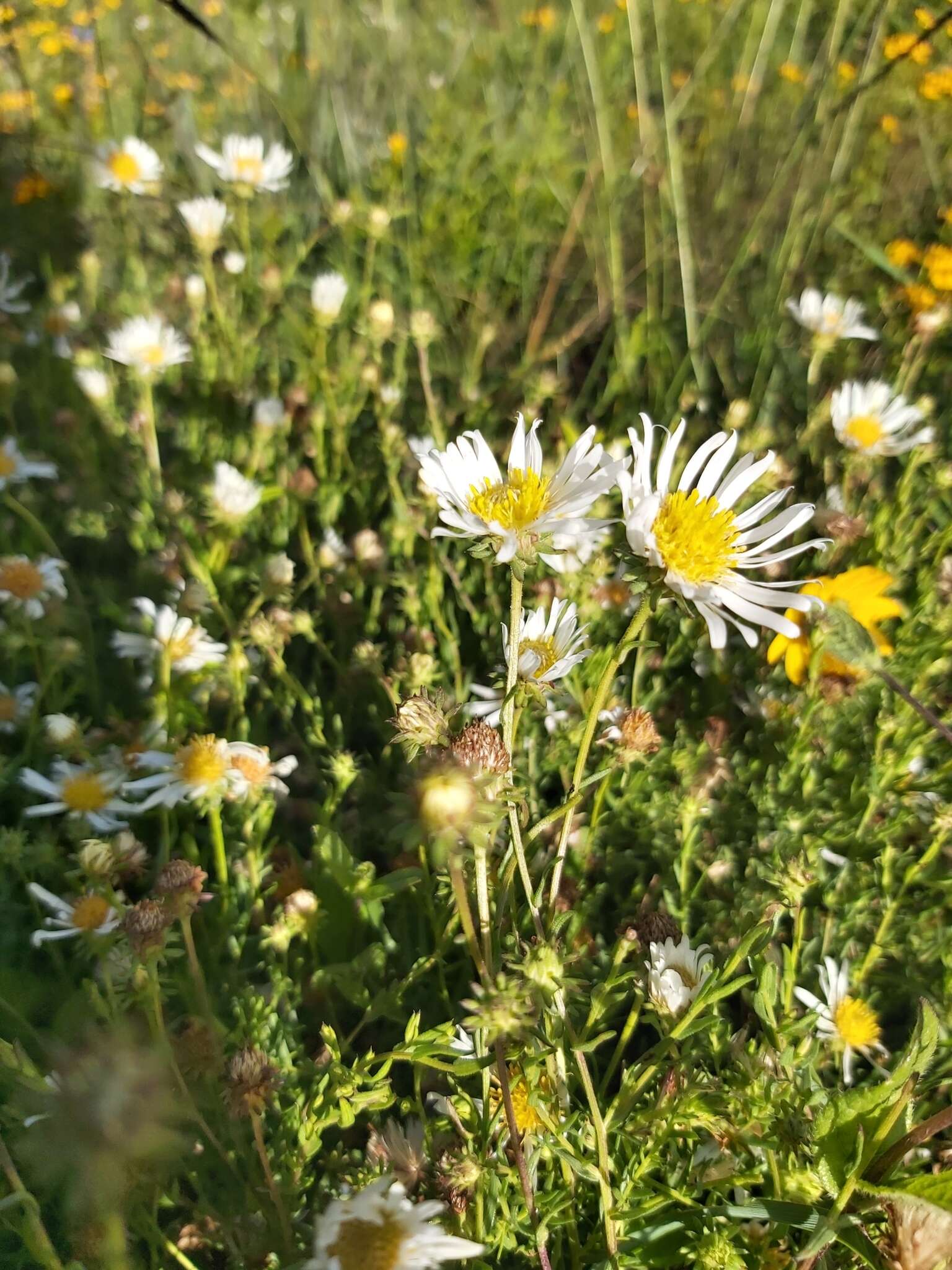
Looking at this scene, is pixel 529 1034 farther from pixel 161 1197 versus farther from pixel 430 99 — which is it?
pixel 430 99

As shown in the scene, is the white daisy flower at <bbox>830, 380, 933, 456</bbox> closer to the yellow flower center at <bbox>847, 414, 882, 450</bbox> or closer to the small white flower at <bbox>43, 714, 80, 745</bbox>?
the yellow flower center at <bbox>847, 414, 882, 450</bbox>

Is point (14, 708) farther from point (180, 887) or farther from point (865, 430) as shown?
point (865, 430)

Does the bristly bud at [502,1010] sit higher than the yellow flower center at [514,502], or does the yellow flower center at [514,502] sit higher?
the yellow flower center at [514,502]

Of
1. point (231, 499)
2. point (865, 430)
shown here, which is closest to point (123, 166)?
point (231, 499)

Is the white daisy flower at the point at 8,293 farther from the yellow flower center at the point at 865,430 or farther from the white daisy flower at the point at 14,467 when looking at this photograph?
the yellow flower center at the point at 865,430

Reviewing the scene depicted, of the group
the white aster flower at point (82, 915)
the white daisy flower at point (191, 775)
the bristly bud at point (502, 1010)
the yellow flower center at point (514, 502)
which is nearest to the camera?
the bristly bud at point (502, 1010)

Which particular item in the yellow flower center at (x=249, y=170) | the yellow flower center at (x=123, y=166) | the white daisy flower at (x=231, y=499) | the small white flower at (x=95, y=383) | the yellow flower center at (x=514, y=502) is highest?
the yellow flower center at (x=123, y=166)

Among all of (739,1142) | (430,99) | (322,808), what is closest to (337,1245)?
(739,1142)

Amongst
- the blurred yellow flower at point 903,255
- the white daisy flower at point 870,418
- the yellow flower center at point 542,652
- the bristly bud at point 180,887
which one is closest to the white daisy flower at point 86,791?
the bristly bud at point 180,887
